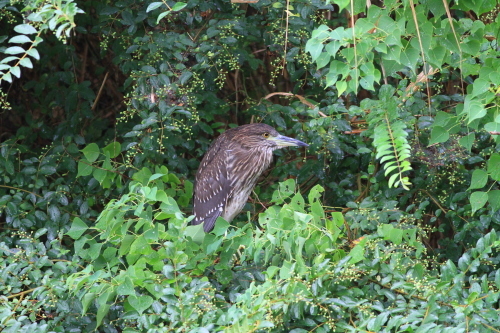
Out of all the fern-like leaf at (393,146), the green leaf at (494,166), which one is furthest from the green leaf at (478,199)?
the fern-like leaf at (393,146)

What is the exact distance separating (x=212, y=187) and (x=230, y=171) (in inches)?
6.4

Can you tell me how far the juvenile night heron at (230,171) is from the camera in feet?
15.8

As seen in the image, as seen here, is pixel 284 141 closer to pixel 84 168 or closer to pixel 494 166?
pixel 84 168

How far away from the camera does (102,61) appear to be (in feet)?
17.6

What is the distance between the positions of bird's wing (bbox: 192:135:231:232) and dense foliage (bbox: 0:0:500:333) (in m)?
0.10

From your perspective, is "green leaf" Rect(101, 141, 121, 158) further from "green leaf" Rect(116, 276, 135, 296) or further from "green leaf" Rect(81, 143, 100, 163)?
"green leaf" Rect(116, 276, 135, 296)

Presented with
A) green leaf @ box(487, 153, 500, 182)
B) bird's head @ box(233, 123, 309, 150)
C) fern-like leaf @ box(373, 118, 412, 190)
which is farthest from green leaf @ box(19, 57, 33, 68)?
bird's head @ box(233, 123, 309, 150)

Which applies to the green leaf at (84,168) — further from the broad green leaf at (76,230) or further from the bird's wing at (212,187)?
the broad green leaf at (76,230)

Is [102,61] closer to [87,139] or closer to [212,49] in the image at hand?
[87,139]

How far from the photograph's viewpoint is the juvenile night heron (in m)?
4.80

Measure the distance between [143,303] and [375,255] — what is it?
899 mm

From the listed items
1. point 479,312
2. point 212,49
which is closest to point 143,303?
point 479,312

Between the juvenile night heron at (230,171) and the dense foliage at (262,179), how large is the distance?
0.36ft

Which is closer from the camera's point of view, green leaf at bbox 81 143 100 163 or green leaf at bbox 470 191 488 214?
green leaf at bbox 470 191 488 214
